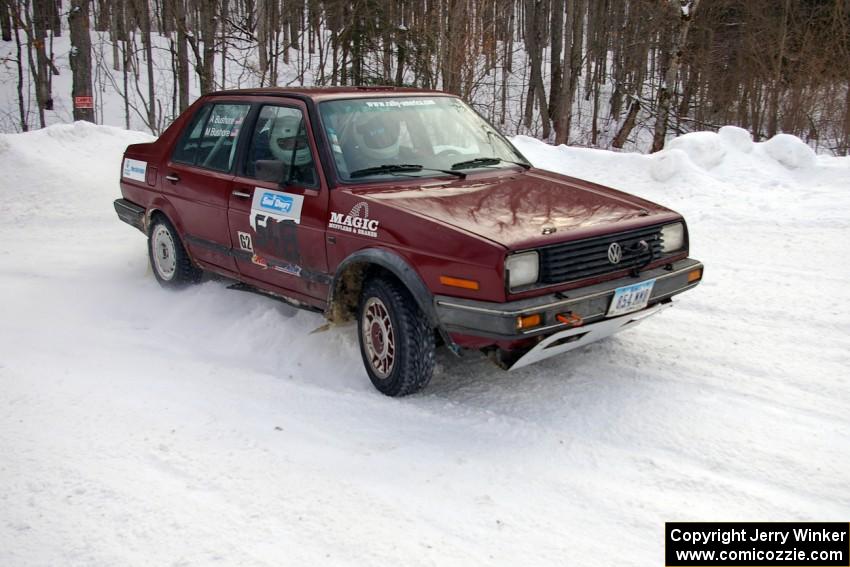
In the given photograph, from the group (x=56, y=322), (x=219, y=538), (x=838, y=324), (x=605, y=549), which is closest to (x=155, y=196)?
(x=56, y=322)

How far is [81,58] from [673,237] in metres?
11.2

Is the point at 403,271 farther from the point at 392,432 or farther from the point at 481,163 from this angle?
the point at 481,163

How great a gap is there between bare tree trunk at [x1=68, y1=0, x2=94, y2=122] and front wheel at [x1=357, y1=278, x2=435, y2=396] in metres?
10.2

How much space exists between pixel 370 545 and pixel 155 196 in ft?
14.1

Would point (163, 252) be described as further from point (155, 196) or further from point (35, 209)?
point (35, 209)

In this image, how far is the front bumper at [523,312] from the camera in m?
3.51

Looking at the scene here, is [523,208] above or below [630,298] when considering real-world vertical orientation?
above

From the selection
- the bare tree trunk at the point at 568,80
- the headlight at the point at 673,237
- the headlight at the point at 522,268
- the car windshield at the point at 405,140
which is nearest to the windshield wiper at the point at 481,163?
the car windshield at the point at 405,140

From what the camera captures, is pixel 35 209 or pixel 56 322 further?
pixel 35 209

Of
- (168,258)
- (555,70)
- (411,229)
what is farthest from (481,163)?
(555,70)

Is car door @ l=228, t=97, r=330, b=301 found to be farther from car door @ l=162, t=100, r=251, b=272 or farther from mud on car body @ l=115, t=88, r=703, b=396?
car door @ l=162, t=100, r=251, b=272

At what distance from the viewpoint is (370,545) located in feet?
9.04

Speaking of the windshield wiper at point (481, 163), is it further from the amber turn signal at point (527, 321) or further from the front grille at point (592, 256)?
the amber turn signal at point (527, 321)

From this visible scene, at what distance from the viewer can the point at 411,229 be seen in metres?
3.87
